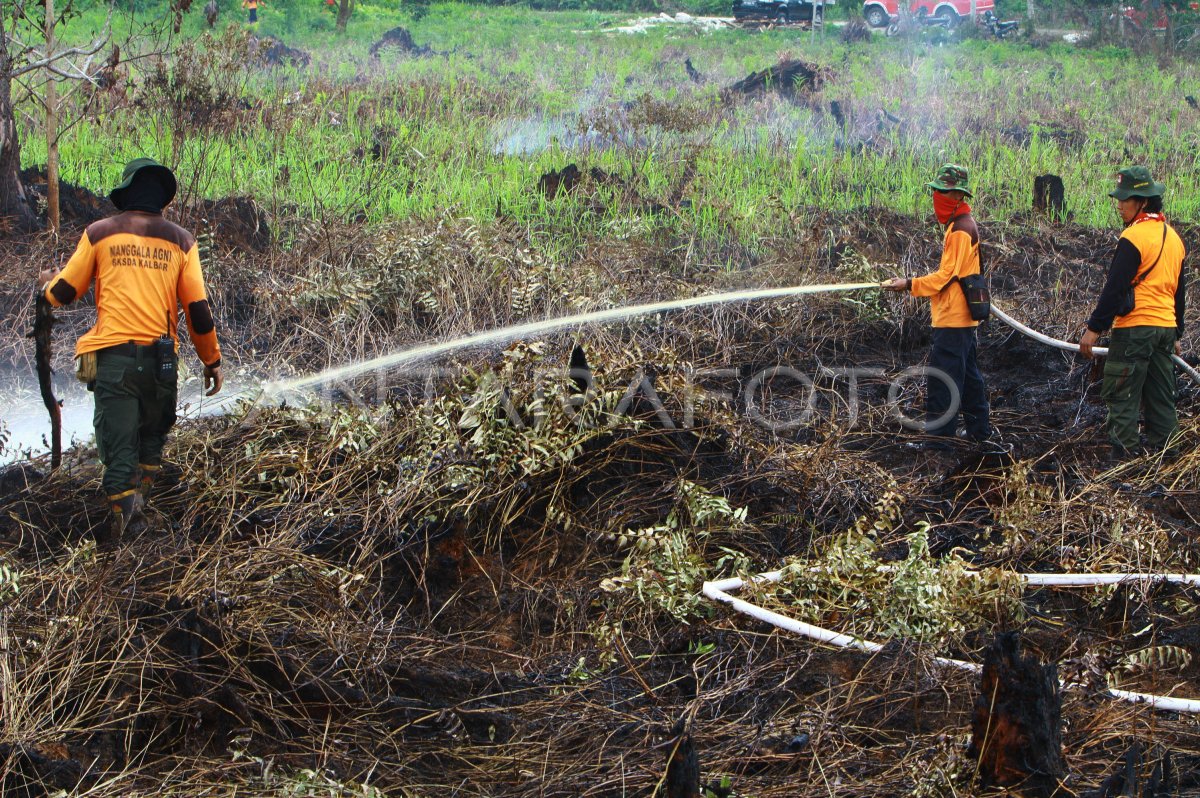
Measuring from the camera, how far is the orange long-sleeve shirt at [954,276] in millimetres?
6062

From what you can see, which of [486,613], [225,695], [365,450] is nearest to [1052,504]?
[486,613]

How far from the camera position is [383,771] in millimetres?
3449

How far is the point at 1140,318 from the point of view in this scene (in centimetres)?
582

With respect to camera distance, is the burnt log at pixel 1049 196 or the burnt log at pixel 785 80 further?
the burnt log at pixel 785 80

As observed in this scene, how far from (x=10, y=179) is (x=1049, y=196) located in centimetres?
887

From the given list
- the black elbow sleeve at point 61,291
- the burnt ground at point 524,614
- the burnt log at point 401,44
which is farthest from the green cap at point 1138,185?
the burnt log at point 401,44

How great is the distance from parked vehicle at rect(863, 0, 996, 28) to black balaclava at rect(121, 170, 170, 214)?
19251mm

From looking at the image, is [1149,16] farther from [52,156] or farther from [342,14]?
[52,156]

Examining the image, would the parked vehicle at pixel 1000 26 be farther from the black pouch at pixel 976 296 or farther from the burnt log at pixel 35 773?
the burnt log at pixel 35 773

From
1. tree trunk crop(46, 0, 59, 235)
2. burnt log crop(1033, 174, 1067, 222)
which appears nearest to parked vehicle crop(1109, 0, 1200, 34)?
burnt log crop(1033, 174, 1067, 222)

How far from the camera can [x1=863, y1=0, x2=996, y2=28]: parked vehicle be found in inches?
850

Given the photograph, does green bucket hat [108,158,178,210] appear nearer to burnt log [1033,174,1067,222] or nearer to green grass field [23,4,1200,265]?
green grass field [23,4,1200,265]

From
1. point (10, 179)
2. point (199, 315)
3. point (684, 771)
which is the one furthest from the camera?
point (10, 179)

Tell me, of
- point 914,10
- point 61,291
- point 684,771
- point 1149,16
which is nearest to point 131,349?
point 61,291
